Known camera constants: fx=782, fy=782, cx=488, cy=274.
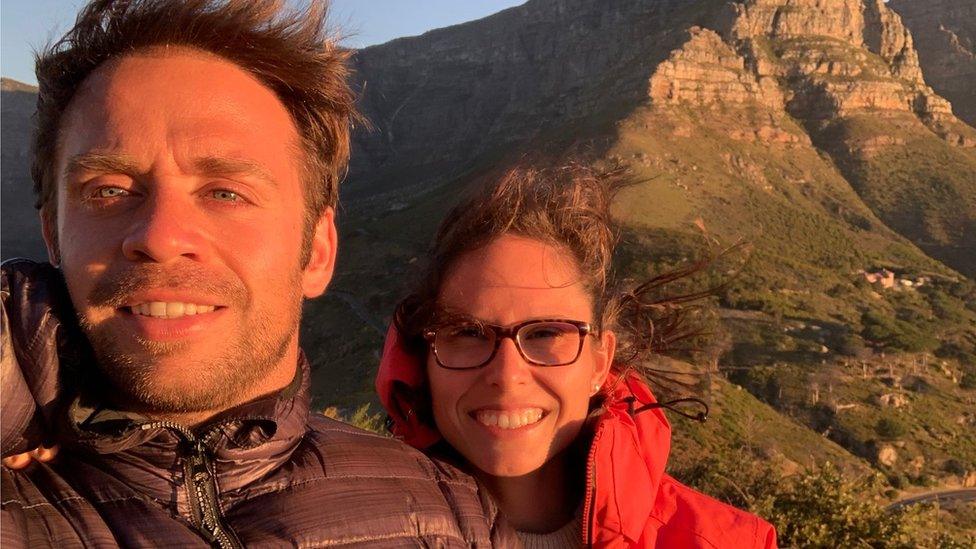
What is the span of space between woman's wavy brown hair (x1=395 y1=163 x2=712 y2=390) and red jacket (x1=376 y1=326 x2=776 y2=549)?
9.8 inches

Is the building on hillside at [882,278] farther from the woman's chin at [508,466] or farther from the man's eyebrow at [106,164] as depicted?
the man's eyebrow at [106,164]

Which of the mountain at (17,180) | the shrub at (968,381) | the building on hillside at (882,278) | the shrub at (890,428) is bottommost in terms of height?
the shrub at (968,381)

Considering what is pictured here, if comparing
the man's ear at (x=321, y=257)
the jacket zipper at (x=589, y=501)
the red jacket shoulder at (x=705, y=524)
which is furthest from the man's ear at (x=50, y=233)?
the red jacket shoulder at (x=705, y=524)

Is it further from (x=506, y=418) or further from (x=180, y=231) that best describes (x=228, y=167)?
(x=506, y=418)

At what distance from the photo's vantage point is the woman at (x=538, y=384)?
271 centimetres

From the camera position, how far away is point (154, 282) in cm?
193

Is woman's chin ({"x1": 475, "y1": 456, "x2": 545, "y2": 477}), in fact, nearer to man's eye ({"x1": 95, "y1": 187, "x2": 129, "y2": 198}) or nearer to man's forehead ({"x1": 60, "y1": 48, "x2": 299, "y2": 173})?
man's forehead ({"x1": 60, "y1": 48, "x2": 299, "y2": 173})

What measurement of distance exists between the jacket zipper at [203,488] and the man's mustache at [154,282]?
0.32 meters

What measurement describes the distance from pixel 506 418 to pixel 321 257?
0.84 m

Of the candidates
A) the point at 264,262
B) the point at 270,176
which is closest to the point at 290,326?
the point at 264,262

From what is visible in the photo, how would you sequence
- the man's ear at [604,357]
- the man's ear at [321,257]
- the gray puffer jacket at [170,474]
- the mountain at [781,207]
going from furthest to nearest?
the mountain at [781,207] < the man's ear at [604,357] < the man's ear at [321,257] < the gray puffer jacket at [170,474]

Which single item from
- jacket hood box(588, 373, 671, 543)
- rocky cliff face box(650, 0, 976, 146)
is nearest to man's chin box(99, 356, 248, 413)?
jacket hood box(588, 373, 671, 543)

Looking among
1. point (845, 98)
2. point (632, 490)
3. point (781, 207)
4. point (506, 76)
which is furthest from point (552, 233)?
point (506, 76)

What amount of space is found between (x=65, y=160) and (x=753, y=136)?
7183 cm
